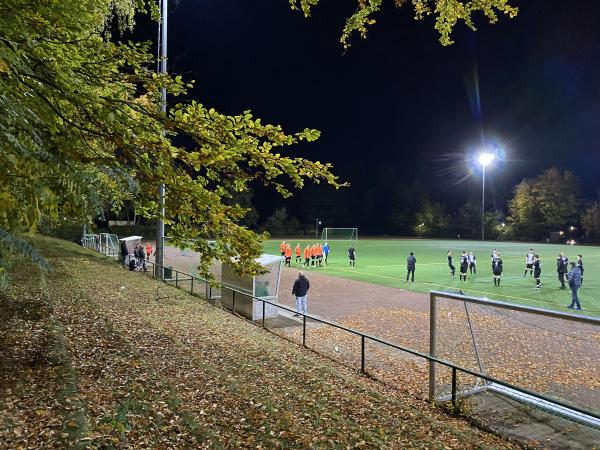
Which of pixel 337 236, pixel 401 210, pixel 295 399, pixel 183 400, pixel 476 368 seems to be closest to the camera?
pixel 183 400

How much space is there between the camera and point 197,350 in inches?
346

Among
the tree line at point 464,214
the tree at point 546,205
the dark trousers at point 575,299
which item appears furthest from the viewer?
the tree line at point 464,214

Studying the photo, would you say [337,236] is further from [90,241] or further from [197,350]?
[197,350]

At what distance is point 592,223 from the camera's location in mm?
84625

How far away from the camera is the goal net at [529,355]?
609 cm

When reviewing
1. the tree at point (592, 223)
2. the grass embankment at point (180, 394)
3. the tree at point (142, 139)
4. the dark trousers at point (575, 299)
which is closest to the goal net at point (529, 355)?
the grass embankment at point (180, 394)

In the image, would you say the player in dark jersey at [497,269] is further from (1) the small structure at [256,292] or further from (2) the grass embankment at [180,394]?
(2) the grass embankment at [180,394]

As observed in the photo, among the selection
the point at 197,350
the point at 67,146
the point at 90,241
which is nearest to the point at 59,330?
the point at 197,350

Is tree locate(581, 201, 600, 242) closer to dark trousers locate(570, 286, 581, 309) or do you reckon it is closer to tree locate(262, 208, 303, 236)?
tree locate(262, 208, 303, 236)

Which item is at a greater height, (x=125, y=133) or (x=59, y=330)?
(x=125, y=133)

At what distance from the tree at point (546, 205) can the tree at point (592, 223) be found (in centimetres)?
428

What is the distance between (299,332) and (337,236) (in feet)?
227

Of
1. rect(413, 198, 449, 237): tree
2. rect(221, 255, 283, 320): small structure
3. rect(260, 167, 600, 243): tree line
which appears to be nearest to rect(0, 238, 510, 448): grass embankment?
rect(221, 255, 283, 320): small structure

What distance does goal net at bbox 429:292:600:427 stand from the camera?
6.09 m
